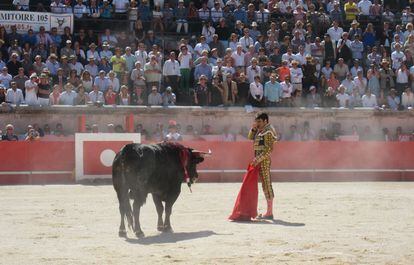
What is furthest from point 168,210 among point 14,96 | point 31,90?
point 14,96

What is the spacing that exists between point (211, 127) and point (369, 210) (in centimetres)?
917

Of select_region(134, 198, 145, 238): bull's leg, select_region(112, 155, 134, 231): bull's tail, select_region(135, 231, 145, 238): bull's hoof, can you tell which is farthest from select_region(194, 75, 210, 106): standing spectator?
select_region(135, 231, 145, 238): bull's hoof

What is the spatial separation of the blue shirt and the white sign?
526cm

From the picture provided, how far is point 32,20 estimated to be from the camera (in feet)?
71.4

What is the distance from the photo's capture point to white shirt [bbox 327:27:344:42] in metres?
24.0

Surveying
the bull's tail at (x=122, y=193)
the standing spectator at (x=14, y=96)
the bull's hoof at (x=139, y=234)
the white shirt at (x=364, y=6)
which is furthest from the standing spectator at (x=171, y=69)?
the bull's hoof at (x=139, y=234)

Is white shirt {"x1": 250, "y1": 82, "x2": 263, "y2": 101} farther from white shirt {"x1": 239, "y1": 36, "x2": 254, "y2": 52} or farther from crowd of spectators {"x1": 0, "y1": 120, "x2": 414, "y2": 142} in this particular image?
white shirt {"x1": 239, "y1": 36, "x2": 254, "y2": 52}

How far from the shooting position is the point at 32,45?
21.4m

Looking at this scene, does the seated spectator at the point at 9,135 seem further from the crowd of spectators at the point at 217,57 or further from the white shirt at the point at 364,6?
the white shirt at the point at 364,6

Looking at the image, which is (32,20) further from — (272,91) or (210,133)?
(272,91)

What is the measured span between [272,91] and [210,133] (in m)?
1.90

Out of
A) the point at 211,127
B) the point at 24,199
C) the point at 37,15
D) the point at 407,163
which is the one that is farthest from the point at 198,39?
the point at 24,199

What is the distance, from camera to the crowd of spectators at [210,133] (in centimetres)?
2036

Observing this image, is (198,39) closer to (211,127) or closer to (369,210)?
(211,127)
